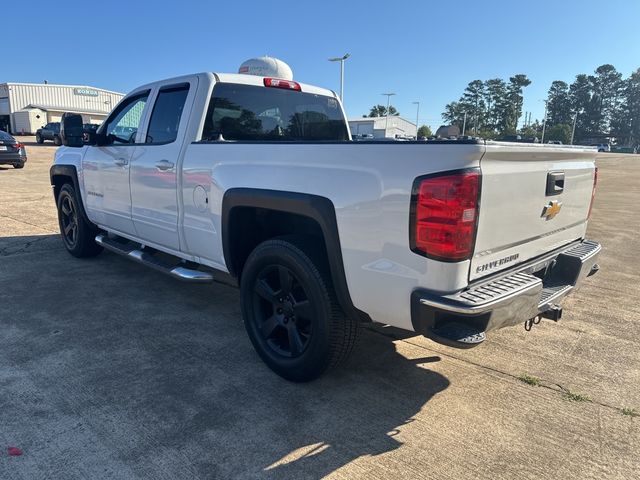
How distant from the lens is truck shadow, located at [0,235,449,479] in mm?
2447

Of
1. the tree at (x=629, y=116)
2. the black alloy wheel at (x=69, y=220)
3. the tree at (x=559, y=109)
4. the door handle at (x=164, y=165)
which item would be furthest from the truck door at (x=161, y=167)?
the tree at (x=629, y=116)

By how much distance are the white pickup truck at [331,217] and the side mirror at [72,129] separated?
65 centimetres

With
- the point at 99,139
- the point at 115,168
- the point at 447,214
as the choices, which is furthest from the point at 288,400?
the point at 99,139

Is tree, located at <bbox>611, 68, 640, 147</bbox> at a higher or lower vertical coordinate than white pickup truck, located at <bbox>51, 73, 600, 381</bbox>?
higher

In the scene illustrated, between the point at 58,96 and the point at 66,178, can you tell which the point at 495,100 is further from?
the point at 66,178

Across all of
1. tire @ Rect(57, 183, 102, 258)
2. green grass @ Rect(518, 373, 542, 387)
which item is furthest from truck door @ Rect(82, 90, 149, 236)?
green grass @ Rect(518, 373, 542, 387)

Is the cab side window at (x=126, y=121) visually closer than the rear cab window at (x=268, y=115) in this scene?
No

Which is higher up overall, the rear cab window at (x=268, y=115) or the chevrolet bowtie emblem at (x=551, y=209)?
the rear cab window at (x=268, y=115)

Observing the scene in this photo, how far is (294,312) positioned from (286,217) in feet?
2.37

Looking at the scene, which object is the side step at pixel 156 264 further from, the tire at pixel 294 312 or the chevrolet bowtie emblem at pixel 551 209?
the chevrolet bowtie emblem at pixel 551 209

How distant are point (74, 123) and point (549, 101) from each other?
125 metres

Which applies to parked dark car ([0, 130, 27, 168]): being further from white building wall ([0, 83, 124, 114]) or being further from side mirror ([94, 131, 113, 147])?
white building wall ([0, 83, 124, 114])

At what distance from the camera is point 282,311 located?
323cm

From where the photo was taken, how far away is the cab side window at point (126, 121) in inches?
184
